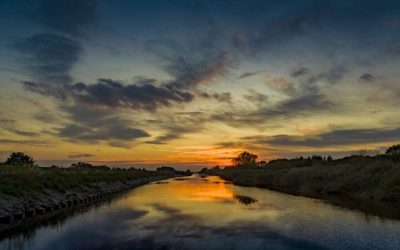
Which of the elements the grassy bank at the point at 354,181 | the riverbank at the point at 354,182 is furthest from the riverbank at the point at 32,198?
the grassy bank at the point at 354,181

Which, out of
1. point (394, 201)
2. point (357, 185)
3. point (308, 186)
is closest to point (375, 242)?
point (394, 201)

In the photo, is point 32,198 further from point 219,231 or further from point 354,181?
point 354,181

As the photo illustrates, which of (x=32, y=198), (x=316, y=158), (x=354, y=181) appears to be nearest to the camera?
(x=32, y=198)

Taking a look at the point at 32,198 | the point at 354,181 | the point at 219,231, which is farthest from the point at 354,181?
the point at 32,198

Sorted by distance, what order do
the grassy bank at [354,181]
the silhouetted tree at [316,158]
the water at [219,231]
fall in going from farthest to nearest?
the silhouetted tree at [316,158] < the grassy bank at [354,181] < the water at [219,231]

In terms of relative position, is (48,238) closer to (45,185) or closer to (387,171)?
(45,185)

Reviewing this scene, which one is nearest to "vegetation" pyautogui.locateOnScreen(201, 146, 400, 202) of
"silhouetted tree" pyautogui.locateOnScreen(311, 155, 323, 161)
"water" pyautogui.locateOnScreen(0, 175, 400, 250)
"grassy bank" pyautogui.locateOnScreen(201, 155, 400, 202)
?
"grassy bank" pyautogui.locateOnScreen(201, 155, 400, 202)

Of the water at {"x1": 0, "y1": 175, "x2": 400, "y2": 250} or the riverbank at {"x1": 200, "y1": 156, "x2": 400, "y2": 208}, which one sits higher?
the riverbank at {"x1": 200, "y1": 156, "x2": 400, "y2": 208}

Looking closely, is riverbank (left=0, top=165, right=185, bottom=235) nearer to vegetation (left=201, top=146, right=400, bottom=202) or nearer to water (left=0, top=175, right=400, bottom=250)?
water (left=0, top=175, right=400, bottom=250)

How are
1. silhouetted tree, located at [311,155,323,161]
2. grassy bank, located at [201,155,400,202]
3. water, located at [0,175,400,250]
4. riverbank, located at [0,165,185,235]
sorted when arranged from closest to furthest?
water, located at [0,175,400,250] < riverbank, located at [0,165,185,235] < grassy bank, located at [201,155,400,202] < silhouetted tree, located at [311,155,323,161]

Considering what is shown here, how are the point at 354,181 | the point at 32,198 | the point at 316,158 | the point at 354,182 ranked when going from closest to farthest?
1. the point at 32,198
2. the point at 354,182
3. the point at 354,181
4. the point at 316,158

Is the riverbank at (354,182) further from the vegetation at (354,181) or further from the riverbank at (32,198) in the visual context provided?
the riverbank at (32,198)

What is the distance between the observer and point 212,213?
30109 mm

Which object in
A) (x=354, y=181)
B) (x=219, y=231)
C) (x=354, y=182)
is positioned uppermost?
(x=354, y=181)
